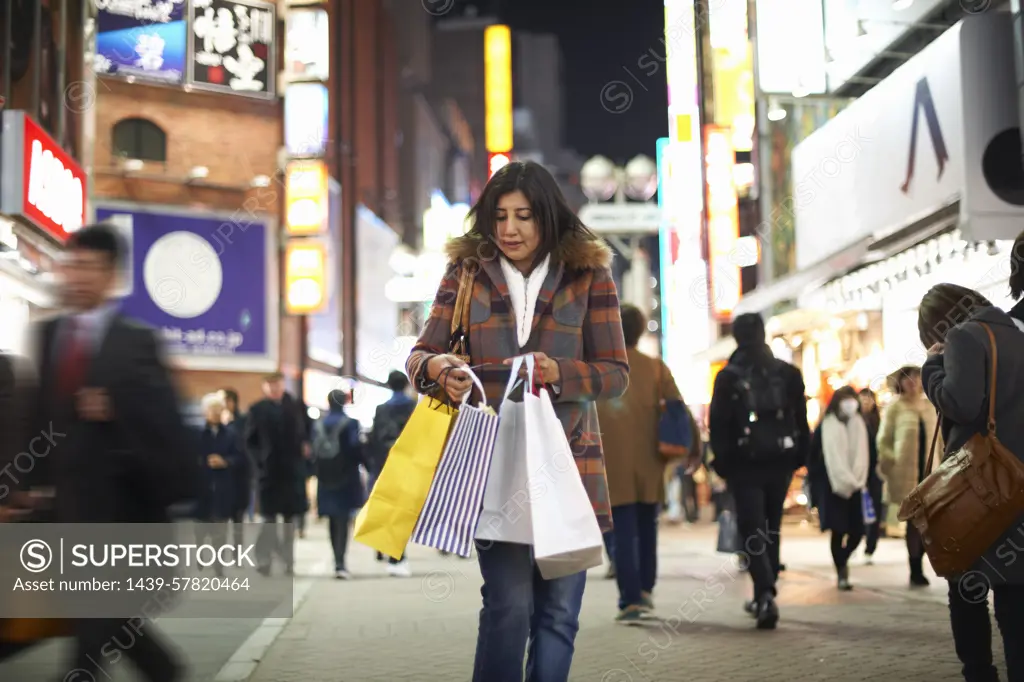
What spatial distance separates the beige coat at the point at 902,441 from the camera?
11.8 meters

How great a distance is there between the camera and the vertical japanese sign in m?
29.3

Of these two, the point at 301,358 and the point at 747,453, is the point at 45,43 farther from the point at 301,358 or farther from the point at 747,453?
the point at 301,358

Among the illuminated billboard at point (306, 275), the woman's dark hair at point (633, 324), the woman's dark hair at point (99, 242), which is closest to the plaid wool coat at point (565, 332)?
the woman's dark hair at point (99, 242)

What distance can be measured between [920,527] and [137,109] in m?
27.7

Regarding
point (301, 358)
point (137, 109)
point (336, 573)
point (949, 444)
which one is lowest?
point (336, 573)

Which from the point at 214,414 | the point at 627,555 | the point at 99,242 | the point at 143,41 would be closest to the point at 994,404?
the point at 99,242

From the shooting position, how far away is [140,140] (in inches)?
1203

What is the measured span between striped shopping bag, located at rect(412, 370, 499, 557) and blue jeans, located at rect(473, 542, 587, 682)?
198 mm

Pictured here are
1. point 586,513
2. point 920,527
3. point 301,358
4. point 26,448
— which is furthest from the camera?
point 301,358

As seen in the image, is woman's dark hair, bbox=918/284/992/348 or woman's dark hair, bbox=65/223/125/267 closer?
woman's dark hair, bbox=65/223/125/267

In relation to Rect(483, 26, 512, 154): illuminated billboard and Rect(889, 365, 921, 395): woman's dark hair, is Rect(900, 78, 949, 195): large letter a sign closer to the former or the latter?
Rect(889, 365, 921, 395): woman's dark hair

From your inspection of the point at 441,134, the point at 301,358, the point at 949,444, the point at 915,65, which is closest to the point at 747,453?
the point at 949,444

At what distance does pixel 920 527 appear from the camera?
5.20 metres

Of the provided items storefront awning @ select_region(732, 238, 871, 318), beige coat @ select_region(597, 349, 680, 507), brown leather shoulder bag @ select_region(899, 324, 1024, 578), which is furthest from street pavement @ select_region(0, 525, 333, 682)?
storefront awning @ select_region(732, 238, 871, 318)
